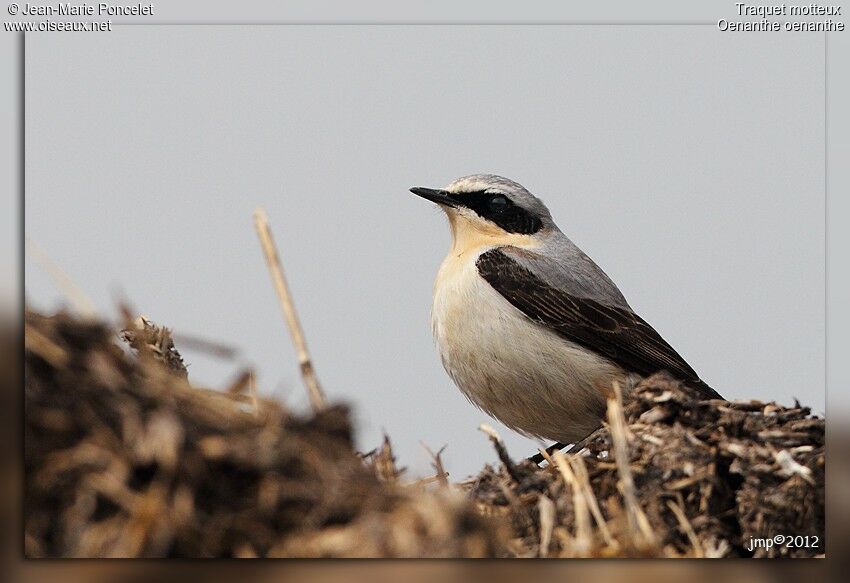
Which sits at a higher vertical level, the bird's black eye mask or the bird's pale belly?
the bird's black eye mask

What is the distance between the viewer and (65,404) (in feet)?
11.9

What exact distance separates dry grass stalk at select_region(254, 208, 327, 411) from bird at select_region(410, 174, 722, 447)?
336 cm

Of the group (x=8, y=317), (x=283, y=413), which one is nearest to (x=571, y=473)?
(x=283, y=413)

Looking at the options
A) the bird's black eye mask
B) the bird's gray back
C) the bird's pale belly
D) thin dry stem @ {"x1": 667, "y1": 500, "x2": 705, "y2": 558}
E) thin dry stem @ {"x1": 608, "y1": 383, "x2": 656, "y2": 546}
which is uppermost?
the bird's black eye mask

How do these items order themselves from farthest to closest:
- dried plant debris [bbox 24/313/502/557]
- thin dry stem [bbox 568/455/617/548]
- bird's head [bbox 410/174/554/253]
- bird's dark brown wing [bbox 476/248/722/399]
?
bird's head [bbox 410/174/554/253] < bird's dark brown wing [bbox 476/248/722/399] < thin dry stem [bbox 568/455/617/548] < dried plant debris [bbox 24/313/502/557]

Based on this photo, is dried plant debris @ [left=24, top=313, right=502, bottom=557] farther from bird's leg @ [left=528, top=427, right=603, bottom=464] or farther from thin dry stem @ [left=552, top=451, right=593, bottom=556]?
bird's leg @ [left=528, top=427, right=603, bottom=464]

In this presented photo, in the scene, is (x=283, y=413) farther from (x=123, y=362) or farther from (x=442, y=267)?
(x=442, y=267)

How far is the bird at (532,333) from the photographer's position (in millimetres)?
7930

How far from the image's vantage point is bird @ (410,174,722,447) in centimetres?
793

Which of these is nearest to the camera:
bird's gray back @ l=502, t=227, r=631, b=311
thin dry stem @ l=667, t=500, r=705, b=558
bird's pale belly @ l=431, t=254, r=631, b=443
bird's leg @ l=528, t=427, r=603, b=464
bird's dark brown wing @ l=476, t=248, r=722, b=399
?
thin dry stem @ l=667, t=500, r=705, b=558

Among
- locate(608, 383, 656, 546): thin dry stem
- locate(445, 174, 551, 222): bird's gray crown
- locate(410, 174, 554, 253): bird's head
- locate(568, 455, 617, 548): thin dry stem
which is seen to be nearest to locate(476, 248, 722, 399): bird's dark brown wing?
locate(410, 174, 554, 253): bird's head

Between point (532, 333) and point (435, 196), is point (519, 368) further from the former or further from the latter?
point (435, 196)

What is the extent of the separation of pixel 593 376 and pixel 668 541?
140 inches

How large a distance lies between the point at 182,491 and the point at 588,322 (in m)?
5.25
